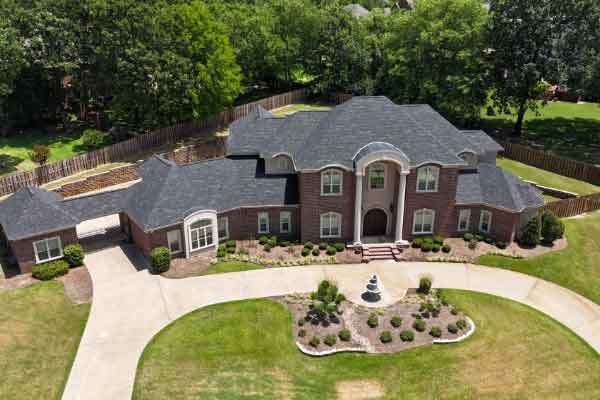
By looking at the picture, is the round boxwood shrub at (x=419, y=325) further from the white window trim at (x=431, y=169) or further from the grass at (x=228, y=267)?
the grass at (x=228, y=267)

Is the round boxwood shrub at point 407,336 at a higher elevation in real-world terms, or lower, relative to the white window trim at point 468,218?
lower

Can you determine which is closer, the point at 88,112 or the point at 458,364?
the point at 458,364

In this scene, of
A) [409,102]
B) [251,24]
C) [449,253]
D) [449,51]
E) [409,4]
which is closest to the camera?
[449,253]

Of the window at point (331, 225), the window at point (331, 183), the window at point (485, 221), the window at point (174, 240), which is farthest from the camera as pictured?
the window at point (485, 221)

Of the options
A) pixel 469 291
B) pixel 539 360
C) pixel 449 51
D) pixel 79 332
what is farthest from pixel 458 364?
pixel 449 51

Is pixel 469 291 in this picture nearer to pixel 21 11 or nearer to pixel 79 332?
pixel 79 332

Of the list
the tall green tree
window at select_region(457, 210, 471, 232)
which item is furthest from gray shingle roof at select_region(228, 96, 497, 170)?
the tall green tree

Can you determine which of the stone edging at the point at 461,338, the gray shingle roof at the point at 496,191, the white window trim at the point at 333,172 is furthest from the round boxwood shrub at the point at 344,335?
the gray shingle roof at the point at 496,191
